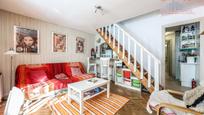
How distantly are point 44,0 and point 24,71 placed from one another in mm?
1849

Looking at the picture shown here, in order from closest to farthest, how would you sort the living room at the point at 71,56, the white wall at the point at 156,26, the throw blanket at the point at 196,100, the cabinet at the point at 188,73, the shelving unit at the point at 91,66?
the throw blanket at the point at 196,100 → the living room at the point at 71,56 → the white wall at the point at 156,26 → the cabinet at the point at 188,73 → the shelving unit at the point at 91,66

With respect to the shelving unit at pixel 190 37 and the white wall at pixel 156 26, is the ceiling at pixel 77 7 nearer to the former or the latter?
the white wall at pixel 156 26

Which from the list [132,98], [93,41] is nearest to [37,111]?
[132,98]

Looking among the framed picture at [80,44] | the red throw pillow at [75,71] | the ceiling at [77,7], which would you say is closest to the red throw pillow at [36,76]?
the red throw pillow at [75,71]

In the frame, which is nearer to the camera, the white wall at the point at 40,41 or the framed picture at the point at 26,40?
the white wall at the point at 40,41

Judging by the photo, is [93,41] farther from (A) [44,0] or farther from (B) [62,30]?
(A) [44,0]

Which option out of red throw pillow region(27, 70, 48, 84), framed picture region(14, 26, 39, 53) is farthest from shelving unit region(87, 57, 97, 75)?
framed picture region(14, 26, 39, 53)

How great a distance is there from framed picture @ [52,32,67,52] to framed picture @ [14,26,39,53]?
1.77 ft

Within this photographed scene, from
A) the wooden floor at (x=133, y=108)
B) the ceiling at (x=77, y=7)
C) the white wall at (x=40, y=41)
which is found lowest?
the wooden floor at (x=133, y=108)

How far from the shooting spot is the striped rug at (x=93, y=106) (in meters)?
2.07

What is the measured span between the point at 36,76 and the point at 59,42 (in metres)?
1.41

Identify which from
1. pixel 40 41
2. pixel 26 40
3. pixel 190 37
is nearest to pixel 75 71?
pixel 40 41

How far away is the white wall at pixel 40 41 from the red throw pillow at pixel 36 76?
412 millimetres

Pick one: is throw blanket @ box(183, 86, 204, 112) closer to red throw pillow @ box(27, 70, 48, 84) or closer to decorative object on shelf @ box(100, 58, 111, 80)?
decorative object on shelf @ box(100, 58, 111, 80)
